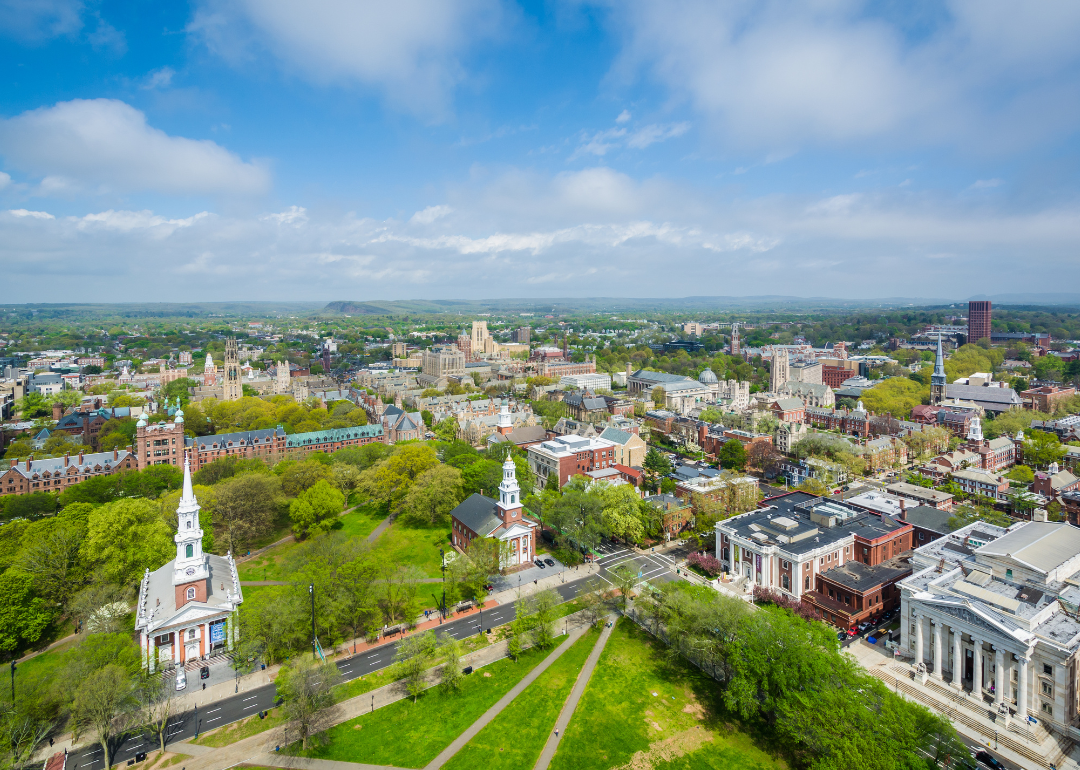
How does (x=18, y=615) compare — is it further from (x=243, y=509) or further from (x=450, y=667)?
(x=450, y=667)

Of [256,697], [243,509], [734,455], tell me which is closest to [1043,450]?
[734,455]

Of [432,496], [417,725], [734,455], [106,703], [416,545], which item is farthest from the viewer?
[734,455]

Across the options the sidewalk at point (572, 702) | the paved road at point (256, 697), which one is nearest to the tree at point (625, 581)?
the paved road at point (256, 697)

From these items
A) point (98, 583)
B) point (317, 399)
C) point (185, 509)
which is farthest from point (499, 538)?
point (317, 399)

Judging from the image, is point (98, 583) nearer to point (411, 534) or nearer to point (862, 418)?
point (411, 534)

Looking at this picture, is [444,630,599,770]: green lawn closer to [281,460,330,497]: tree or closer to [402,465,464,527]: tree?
[402,465,464,527]: tree

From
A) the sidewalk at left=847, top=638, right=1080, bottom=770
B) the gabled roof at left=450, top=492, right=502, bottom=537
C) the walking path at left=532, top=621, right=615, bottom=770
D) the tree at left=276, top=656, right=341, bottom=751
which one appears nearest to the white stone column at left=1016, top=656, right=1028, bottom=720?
the sidewalk at left=847, top=638, right=1080, bottom=770

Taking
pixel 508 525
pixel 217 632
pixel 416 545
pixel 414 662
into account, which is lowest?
pixel 416 545

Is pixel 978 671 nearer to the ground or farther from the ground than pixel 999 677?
nearer to the ground
